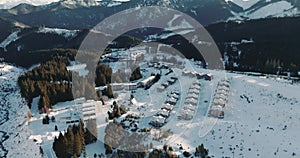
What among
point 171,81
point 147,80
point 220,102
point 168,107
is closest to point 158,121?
point 168,107

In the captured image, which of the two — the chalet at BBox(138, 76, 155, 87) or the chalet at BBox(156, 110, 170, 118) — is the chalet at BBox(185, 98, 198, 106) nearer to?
the chalet at BBox(156, 110, 170, 118)

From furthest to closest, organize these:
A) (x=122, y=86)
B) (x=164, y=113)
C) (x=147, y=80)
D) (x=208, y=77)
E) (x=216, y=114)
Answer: (x=147, y=80) → (x=208, y=77) → (x=122, y=86) → (x=164, y=113) → (x=216, y=114)

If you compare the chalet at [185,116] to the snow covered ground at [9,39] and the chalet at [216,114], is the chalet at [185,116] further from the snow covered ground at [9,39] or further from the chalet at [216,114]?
the snow covered ground at [9,39]

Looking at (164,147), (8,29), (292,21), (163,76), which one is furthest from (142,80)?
(8,29)

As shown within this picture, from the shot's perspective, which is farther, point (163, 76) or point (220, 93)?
point (163, 76)

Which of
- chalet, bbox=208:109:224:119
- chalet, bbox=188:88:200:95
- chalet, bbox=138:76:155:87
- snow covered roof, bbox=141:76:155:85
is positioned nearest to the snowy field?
chalet, bbox=188:88:200:95

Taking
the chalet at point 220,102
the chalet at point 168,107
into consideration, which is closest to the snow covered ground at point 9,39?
the chalet at point 168,107

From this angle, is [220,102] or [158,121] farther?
[220,102]

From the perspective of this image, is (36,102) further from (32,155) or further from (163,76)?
(163,76)

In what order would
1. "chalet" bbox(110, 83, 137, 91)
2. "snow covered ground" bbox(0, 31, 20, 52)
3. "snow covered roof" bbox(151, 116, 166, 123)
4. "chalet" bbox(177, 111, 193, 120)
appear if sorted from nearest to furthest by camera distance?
"snow covered roof" bbox(151, 116, 166, 123), "chalet" bbox(177, 111, 193, 120), "chalet" bbox(110, 83, 137, 91), "snow covered ground" bbox(0, 31, 20, 52)

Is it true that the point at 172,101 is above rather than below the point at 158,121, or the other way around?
above

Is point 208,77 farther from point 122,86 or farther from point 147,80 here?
point 122,86
